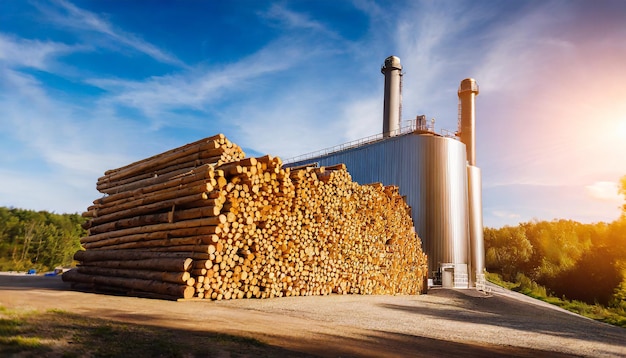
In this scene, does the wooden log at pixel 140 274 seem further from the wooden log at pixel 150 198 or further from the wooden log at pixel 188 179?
the wooden log at pixel 188 179

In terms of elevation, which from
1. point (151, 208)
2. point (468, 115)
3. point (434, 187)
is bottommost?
point (151, 208)

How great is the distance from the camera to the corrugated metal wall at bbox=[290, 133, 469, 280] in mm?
23141

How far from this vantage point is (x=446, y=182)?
941 inches

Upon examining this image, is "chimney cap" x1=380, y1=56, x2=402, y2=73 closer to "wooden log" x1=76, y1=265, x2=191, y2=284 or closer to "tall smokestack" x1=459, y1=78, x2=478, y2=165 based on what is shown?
"tall smokestack" x1=459, y1=78, x2=478, y2=165

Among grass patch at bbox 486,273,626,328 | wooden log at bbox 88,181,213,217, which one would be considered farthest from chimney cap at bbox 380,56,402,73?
wooden log at bbox 88,181,213,217

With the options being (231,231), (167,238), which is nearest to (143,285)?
(167,238)

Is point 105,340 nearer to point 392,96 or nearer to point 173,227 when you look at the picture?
point 173,227

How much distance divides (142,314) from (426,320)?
5.79 m

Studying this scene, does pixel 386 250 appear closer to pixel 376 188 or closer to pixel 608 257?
pixel 376 188

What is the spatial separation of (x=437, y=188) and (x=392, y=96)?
10.9 metres

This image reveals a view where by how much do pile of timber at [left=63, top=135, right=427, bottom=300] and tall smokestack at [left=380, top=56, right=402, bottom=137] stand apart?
14.9 m

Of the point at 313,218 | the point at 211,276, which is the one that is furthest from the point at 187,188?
the point at 313,218

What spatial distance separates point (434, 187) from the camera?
23531 mm

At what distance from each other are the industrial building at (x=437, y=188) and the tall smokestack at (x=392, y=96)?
13.3ft
